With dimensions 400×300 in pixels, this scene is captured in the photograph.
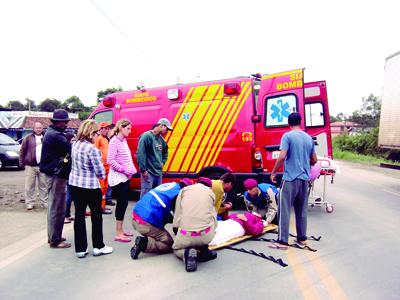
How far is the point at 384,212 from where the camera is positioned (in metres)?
7.73

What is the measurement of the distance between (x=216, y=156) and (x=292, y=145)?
2.49m

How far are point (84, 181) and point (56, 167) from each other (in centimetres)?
64

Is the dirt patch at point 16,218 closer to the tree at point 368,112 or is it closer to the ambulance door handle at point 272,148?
the ambulance door handle at point 272,148

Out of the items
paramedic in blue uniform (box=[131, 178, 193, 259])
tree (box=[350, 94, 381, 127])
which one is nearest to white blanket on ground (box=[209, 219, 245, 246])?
paramedic in blue uniform (box=[131, 178, 193, 259])

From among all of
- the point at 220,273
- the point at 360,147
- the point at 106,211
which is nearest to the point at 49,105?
the point at 360,147

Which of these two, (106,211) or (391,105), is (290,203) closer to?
(106,211)

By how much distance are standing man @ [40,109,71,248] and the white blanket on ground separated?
2163 millimetres

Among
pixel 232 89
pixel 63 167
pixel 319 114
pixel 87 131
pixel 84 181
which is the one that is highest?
pixel 232 89

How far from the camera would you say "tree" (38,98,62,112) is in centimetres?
7775

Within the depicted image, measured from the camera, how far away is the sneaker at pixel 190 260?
13.9ft

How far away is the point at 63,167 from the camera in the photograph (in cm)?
510

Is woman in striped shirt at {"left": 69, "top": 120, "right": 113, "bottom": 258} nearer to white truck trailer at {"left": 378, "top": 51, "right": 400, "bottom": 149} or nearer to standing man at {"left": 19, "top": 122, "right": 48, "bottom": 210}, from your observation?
standing man at {"left": 19, "top": 122, "right": 48, "bottom": 210}

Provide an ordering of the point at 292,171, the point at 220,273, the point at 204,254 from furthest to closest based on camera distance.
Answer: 1. the point at 292,171
2. the point at 204,254
3. the point at 220,273

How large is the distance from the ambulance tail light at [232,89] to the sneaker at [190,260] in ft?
12.3
